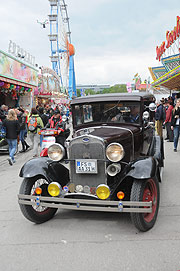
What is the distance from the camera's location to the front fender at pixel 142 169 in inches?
127

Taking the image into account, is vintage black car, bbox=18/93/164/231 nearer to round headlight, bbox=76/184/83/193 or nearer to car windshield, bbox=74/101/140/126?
round headlight, bbox=76/184/83/193

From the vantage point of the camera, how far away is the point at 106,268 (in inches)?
102

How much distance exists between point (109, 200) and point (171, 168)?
Answer: 143 inches

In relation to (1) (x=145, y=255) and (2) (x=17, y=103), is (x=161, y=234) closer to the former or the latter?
(1) (x=145, y=255)

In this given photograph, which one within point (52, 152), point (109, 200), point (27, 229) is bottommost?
point (27, 229)

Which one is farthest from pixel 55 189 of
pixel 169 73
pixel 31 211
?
pixel 169 73

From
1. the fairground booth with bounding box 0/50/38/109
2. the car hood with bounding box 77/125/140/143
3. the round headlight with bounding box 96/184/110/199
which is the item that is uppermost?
the fairground booth with bounding box 0/50/38/109

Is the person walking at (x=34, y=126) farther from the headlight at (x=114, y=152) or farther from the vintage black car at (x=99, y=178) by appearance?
the headlight at (x=114, y=152)

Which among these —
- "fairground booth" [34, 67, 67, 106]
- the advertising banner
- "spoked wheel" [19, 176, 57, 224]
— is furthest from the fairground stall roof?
"spoked wheel" [19, 176, 57, 224]

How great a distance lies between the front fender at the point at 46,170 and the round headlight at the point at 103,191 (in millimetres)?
771

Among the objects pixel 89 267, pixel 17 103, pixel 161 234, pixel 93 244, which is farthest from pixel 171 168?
pixel 17 103

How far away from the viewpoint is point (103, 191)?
3.24 meters

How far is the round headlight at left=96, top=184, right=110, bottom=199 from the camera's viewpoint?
322 centimetres

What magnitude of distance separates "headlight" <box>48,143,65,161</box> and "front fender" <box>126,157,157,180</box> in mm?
968
